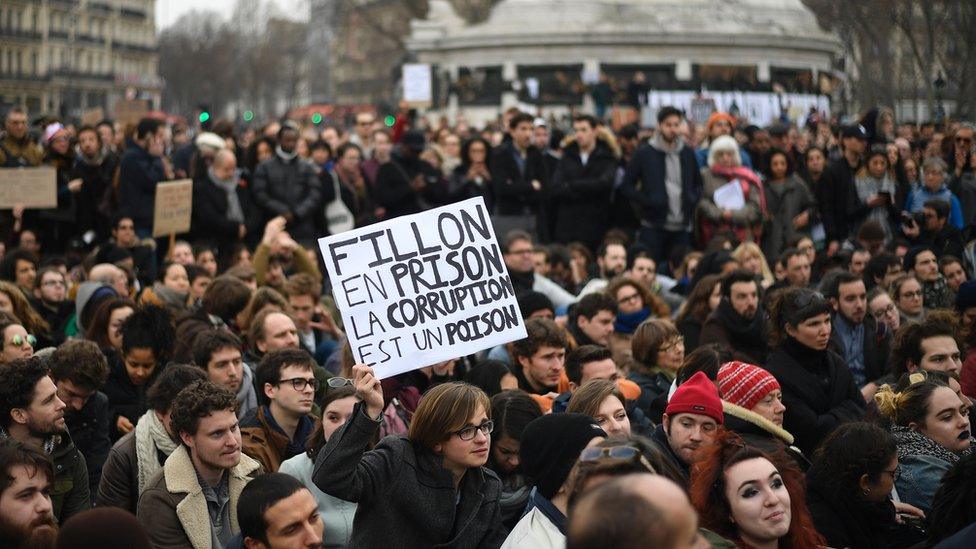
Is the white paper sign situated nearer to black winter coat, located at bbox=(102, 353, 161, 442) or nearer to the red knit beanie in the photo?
black winter coat, located at bbox=(102, 353, 161, 442)

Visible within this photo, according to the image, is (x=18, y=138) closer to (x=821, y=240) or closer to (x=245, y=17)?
(x=821, y=240)

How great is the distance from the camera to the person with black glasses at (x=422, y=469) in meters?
6.70

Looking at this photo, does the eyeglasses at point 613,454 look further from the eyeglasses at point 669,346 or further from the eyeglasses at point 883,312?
the eyeglasses at point 883,312

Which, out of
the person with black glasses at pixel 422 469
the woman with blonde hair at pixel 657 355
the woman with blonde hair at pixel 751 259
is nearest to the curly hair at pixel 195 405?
the person with black glasses at pixel 422 469

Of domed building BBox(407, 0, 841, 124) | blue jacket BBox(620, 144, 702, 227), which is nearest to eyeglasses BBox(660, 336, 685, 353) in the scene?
blue jacket BBox(620, 144, 702, 227)

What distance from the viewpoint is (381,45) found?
102 metres

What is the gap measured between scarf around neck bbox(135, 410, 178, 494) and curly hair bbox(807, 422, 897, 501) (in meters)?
2.97

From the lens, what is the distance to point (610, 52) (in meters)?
43.2

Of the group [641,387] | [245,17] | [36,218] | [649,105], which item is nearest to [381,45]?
[245,17]

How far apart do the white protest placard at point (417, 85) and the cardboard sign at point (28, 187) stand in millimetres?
15654

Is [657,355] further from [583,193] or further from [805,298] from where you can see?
[583,193]

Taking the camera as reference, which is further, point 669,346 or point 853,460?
point 669,346

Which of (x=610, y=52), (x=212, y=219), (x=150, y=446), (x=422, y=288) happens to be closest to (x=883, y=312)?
(x=422, y=288)

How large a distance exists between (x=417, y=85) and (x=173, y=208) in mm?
16993
